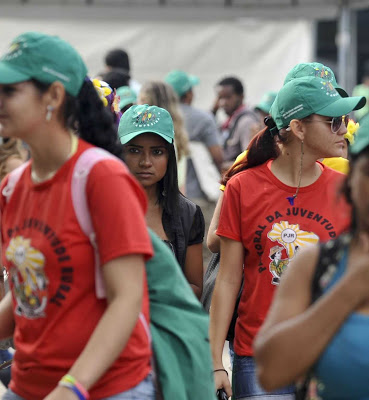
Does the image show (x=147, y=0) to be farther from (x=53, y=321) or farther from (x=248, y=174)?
(x=53, y=321)

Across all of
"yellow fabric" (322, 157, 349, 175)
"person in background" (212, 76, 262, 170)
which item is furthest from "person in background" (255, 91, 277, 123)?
"yellow fabric" (322, 157, 349, 175)

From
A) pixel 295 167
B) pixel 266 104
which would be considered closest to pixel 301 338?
pixel 295 167

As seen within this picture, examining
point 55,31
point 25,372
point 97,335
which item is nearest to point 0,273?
point 25,372

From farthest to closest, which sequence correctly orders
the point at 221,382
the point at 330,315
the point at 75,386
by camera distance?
the point at 221,382 < the point at 75,386 < the point at 330,315

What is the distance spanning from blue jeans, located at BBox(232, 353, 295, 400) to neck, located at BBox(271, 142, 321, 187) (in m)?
0.81

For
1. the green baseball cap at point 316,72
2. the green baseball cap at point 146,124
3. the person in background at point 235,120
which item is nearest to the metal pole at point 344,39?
the person in background at point 235,120

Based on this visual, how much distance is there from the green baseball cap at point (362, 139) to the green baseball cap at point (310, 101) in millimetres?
1804

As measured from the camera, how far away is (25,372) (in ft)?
10.1

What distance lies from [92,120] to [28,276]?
58 cm

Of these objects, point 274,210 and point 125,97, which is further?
point 125,97

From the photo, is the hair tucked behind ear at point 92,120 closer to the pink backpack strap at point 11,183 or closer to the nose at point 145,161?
the pink backpack strap at point 11,183

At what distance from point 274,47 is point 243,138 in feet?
7.68

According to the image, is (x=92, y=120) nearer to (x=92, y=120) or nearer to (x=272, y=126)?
(x=92, y=120)

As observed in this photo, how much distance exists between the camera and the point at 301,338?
7.95 feet
